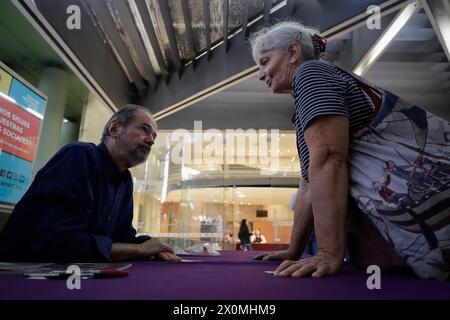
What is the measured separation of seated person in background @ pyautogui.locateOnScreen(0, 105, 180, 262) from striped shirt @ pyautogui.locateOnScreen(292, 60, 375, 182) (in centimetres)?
89

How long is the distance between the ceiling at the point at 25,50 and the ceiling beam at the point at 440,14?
465cm

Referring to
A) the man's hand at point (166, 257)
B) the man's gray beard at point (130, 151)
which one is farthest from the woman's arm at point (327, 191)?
the man's gray beard at point (130, 151)

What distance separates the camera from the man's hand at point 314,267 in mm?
715

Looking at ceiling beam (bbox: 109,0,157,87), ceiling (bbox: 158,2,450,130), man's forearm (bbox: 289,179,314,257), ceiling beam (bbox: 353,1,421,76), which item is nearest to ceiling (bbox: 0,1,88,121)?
ceiling beam (bbox: 109,0,157,87)

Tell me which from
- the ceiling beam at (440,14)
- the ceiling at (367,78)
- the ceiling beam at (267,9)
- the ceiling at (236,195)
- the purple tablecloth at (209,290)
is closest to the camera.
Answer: the purple tablecloth at (209,290)

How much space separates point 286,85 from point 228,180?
1222cm

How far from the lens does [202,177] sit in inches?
423

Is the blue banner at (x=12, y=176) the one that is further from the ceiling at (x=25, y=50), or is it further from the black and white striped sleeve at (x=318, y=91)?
the black and white striped sleeve at (x=318, y=91)

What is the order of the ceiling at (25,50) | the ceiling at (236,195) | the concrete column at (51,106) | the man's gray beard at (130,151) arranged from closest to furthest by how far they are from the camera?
the man's gray beard at (130,151)
the ceiling at (25,50)
the concrete column at (51,106)
the ceiling at (236,195)

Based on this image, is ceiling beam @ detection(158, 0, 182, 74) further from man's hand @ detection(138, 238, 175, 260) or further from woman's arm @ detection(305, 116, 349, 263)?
woman's arm @ detection(305, 116, 349, 263)

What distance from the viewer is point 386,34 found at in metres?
4.09

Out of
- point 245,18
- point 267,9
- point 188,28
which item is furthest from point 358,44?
point 188,28
